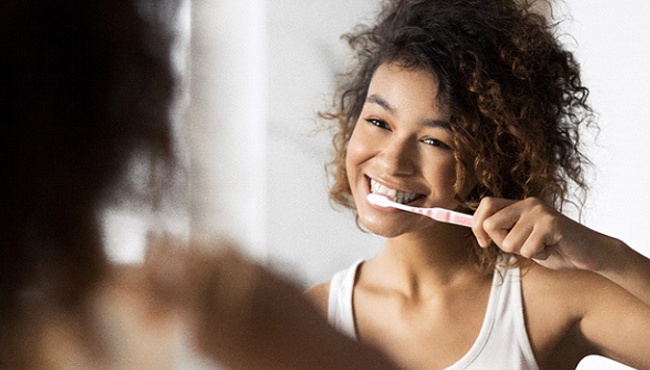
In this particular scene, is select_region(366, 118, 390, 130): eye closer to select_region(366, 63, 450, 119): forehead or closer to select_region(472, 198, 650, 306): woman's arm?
select_region(366, 63, 450, 119): forehead

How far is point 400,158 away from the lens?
0.93m

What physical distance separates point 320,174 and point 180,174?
5.72ft

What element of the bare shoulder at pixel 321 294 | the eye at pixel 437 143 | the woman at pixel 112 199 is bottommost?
the bare shoulder at pixel 321 294

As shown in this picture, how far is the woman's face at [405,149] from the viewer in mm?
930

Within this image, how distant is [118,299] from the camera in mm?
248

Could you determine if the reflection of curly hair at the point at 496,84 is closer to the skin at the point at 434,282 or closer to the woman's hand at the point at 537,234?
the skin at the point at 434,282

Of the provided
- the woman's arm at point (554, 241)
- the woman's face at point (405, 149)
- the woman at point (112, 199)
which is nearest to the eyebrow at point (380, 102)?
the woman's face at point (405, 149)

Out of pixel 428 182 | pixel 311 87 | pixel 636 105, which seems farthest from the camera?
pixel 311 87

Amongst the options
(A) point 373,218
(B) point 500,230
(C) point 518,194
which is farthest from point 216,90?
(C) point 518,194

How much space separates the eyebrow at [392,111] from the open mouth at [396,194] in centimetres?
8

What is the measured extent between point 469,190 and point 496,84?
0.43 ft

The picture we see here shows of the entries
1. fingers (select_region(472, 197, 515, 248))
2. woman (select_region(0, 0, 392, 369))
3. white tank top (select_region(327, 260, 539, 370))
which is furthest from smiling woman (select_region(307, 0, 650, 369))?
woman (select_region(0, 0, 392, 369))

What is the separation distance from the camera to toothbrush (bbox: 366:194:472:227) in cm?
79

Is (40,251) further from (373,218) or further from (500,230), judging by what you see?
(373,218)
